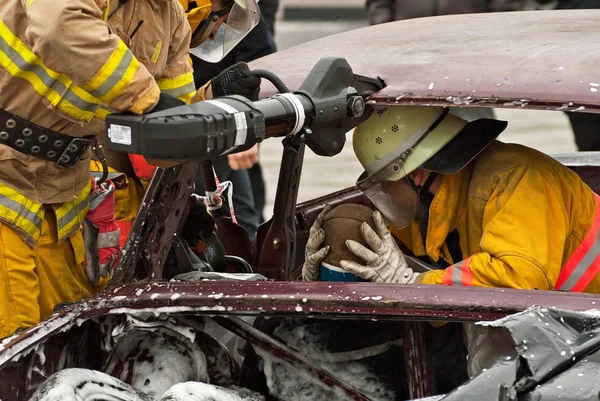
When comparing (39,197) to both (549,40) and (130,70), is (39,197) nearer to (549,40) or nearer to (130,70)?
(130,70)

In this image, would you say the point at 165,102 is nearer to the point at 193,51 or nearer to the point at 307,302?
the point at 307,302

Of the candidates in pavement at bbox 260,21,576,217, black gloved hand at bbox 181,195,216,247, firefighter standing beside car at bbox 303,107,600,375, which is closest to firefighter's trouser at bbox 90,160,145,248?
black gloved hand at bbox 181,195,216,247

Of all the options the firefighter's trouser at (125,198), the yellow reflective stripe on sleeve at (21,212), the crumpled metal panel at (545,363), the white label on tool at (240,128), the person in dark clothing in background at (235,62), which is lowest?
the person in dark clothing in background at (235,62)

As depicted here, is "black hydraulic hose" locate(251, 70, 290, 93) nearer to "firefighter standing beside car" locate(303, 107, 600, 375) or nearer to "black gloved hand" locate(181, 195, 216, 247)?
"firefighter standing beside car" locate(303, 107, 600, 375)

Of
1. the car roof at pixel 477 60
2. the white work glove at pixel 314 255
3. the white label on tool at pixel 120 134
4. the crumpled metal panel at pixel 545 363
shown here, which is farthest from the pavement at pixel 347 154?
the crumpled metal panel at pixel 545 363

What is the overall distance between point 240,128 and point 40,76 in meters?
0.70

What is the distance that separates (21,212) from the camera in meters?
2.64

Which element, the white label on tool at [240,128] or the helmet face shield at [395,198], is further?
the helmet face shield at [395,198]

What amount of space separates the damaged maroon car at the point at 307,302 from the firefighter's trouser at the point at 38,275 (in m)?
0.24

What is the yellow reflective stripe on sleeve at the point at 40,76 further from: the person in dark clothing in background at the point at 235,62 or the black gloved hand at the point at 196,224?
the person in dark clothing in background at the point at 235,62

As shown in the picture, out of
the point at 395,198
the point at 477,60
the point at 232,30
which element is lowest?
the point at 395,198

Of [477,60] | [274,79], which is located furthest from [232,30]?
[477,60]

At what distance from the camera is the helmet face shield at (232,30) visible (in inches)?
126

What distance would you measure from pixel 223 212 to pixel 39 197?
2.57 feet
